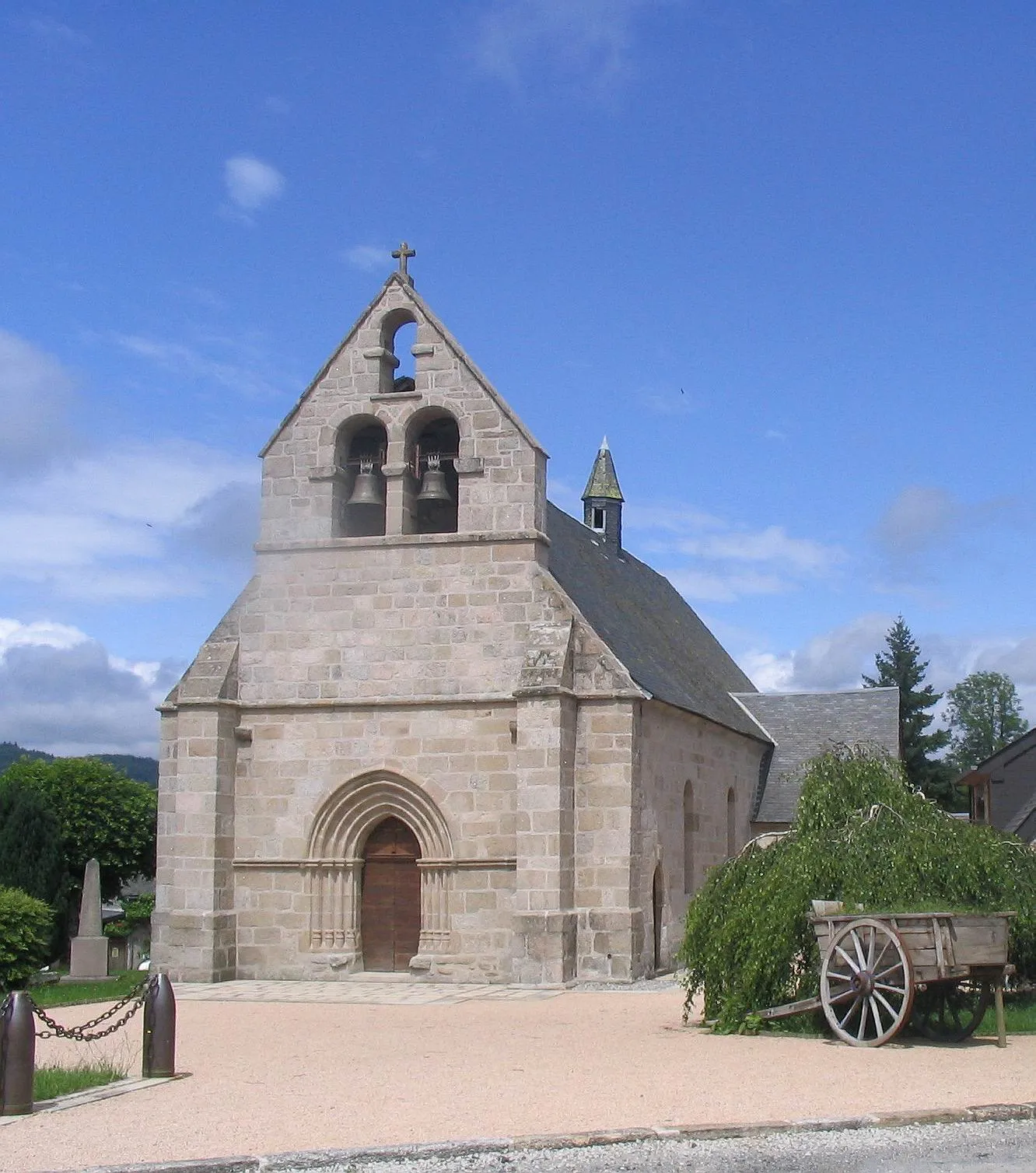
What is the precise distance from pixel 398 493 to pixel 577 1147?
556 inches

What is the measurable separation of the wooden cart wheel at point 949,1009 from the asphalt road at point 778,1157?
3912mm

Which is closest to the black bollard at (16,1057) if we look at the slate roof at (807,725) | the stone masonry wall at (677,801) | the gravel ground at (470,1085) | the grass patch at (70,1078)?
the gravel ground at (470,1085)

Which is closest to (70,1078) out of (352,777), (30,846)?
(352,777)

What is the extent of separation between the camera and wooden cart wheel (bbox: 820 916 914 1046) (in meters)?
12.6

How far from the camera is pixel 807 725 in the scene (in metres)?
32.9

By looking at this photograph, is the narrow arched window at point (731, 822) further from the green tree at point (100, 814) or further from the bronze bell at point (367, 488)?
the green tree at point (100, 814)

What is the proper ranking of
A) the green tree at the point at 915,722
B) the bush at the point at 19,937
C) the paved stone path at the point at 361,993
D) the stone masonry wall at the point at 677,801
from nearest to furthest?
the paved stone path at the point at 361,993 < the bush at the point at 19,937 < the stone masonry wall at the point at 677,801 < the green tree at the point at 915,722

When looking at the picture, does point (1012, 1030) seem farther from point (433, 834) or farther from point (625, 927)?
point (433, 834)

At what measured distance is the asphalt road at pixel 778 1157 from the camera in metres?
8.58

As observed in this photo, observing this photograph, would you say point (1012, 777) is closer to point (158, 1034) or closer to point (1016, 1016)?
point (1016, 1016)

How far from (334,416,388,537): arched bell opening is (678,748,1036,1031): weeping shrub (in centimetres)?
943

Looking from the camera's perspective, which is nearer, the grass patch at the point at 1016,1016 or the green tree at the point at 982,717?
the grass patch at the point at 1016,1016

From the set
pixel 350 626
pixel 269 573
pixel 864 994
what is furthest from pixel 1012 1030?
pixel 269 573

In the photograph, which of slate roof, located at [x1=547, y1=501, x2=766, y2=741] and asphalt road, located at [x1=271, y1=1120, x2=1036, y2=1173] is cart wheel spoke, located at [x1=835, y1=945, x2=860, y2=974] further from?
slate roof, located at [x1=547, y1=501, x2=766, y2=741]
